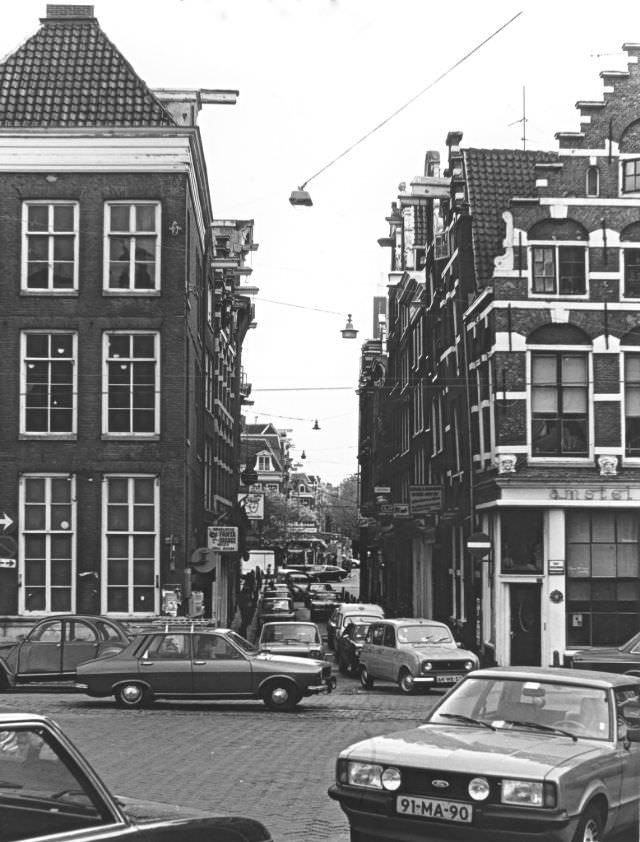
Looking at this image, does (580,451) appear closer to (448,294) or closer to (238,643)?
(448,294)

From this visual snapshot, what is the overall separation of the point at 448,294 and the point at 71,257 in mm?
13468

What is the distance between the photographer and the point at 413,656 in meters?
26.9

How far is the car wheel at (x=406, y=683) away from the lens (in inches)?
1062

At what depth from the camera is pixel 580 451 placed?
34.9 meters

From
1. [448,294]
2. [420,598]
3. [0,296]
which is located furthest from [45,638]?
[420,598]

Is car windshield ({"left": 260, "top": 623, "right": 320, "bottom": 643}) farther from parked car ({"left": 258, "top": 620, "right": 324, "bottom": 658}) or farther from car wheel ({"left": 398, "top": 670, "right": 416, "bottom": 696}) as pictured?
car wheel ({"left": 398, "top": 670, "right": 416, "bottom": 696})

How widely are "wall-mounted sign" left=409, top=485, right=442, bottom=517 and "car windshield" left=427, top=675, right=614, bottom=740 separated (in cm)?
3236

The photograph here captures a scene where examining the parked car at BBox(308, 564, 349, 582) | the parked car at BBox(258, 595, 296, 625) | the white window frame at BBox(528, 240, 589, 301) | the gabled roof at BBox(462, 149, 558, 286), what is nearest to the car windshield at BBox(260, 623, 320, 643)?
the white window frame at BBox(528, 240, 589, 301)

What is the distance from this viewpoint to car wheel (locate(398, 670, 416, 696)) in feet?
88.5

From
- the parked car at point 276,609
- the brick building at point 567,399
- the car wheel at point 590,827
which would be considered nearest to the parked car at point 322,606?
the parked car at point 276,609

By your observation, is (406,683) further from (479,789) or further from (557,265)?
(479,789)

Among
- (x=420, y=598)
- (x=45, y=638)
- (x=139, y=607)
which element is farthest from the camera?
(x=420, y=598)

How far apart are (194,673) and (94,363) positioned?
1399 centimetres

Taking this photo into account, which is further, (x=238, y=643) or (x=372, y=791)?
(x=238, y=643)
